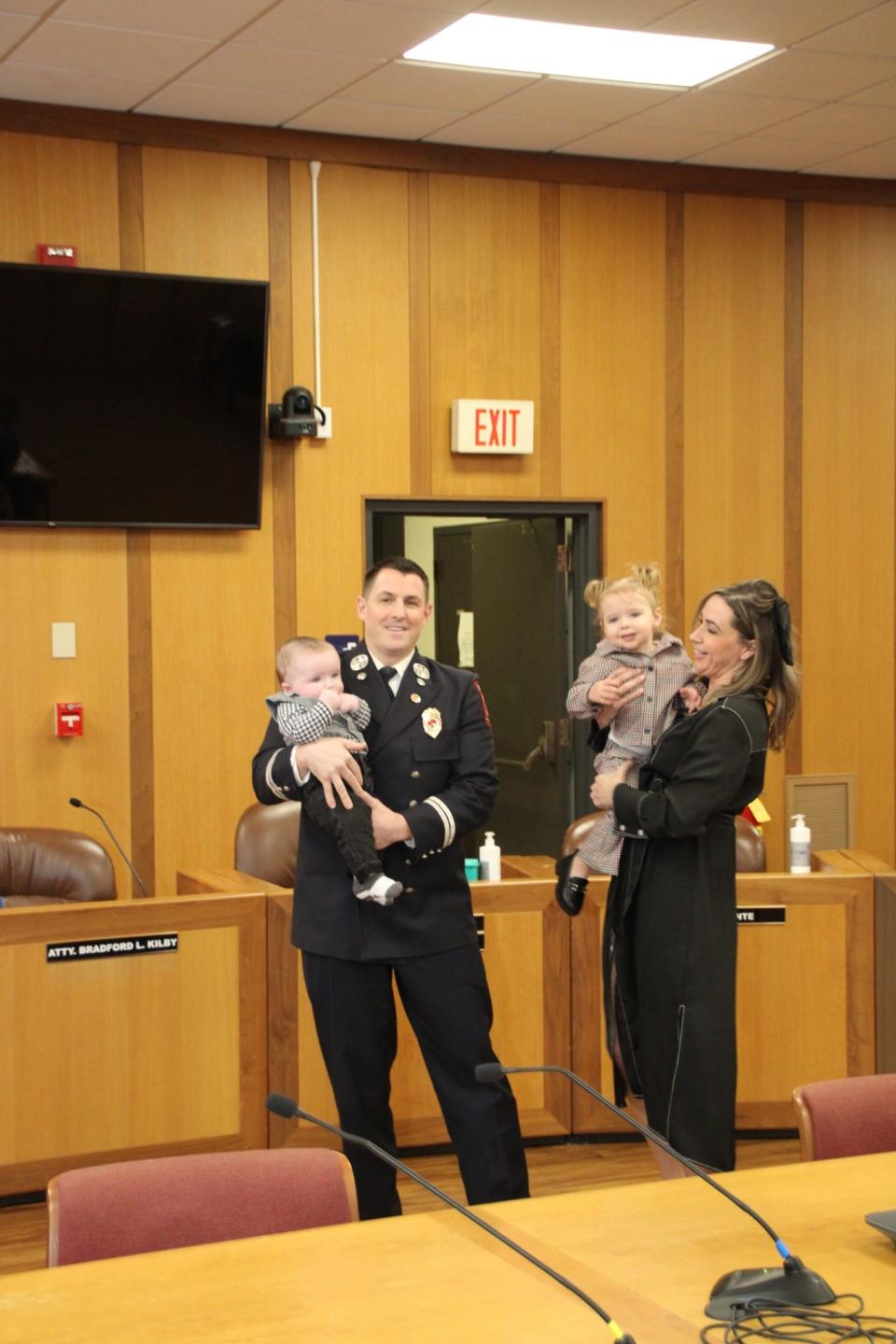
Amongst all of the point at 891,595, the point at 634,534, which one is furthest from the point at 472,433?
the point at 891,595

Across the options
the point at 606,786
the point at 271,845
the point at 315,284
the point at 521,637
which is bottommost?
the point at 271,845

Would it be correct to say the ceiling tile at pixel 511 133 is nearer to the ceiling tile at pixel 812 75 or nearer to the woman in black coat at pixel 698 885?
the ceiling tile at pixel 812 75

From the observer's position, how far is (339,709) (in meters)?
3.74

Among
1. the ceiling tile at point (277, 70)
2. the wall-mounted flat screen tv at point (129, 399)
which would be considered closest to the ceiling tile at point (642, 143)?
the ceiling tile at point (277, 70)

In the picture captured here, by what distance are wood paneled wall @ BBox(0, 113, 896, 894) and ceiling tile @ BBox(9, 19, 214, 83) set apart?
0.53 meters

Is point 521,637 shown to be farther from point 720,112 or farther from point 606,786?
point 606,786

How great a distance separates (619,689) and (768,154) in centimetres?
373

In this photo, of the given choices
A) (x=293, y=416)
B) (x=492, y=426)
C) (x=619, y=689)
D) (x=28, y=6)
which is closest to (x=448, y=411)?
(x=492, y=426)

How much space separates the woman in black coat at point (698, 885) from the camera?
3.56 meters

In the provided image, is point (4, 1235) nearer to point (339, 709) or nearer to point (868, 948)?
point (339, 709)

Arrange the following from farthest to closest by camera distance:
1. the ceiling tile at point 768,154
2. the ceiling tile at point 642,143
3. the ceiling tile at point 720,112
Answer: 1. the ceiling tile at point 768,154
2. the ceiling tile at point 642,143
3. the ceiling tile at point 720,112

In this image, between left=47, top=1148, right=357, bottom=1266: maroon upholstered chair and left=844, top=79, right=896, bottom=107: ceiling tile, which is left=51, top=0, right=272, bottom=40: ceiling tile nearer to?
left=844, top=79, right=896, bottom=107: ceiling tile

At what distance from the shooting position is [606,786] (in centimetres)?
375

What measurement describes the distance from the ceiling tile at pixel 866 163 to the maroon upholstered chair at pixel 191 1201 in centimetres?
549
